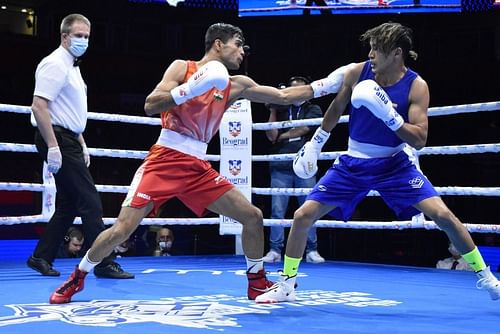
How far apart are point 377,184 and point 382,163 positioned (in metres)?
0.09

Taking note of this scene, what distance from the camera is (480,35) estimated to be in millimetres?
Answer: 11672

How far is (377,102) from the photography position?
2.47 metres

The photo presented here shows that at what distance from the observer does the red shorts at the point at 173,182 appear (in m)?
2.69

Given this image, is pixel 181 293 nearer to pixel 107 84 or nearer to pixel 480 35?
pixel 107 84

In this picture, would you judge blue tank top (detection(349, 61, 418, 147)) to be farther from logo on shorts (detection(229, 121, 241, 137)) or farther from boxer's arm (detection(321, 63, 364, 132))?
logo on shorts (detection(229, 121, 241, 137))

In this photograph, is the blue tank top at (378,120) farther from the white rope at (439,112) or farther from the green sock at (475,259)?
the white rope at (439,112)

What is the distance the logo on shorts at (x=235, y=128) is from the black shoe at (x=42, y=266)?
5.51ft

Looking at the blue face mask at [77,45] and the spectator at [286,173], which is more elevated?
the blue face mask at [77,45]

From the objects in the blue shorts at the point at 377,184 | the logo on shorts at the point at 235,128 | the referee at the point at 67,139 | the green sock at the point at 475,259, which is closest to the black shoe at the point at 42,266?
the referee at the point at 67,139

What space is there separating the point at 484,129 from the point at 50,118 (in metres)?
8.65

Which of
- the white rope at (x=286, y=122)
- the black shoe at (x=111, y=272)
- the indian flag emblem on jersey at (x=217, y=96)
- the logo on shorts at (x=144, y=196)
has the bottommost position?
the black shoe at (x=111, y=272)

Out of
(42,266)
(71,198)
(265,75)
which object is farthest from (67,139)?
(265,75)

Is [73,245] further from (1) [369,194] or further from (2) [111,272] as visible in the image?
(1) [369,194]

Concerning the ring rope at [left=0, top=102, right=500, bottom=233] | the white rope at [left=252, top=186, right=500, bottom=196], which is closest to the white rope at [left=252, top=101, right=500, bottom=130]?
the ring rope at [left=0, top=102, right=500, bottom=233]
